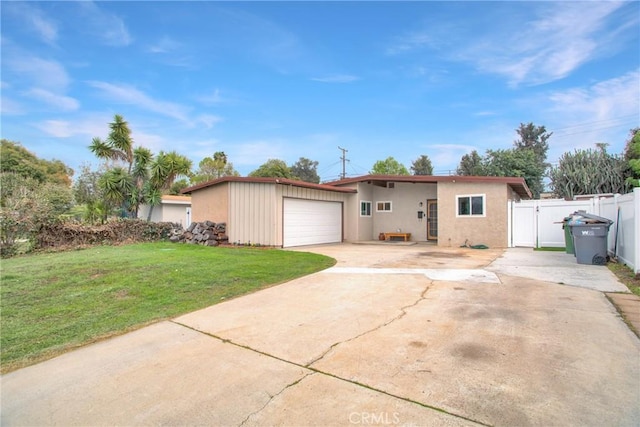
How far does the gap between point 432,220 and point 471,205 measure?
119 inches

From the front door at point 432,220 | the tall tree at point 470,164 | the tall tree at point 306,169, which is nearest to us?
the front door at point 432,220

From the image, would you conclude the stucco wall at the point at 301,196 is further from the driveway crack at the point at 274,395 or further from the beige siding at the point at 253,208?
the driveway crack at the point at 274,395

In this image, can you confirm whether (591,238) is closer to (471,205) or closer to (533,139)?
(471,205)

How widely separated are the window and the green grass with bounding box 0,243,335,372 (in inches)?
296

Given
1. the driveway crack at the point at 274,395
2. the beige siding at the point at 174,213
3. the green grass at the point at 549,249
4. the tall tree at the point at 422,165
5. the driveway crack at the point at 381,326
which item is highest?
the tall tree at the point at 422,165

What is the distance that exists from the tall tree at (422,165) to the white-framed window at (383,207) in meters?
31.9

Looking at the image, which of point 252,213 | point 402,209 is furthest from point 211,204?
point 402,209

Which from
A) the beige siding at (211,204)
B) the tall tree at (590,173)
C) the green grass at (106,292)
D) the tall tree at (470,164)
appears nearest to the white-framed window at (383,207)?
the beige siding at (211,204)

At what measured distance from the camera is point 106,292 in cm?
605

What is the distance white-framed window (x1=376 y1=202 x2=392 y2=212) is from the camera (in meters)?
18.0

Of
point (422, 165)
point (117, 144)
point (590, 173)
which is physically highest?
point (422, 165)

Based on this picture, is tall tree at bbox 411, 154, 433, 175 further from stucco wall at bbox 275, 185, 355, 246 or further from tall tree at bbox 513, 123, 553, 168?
stucco wall at bbox 275, 185, 355, 246

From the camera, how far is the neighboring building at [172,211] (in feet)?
75.4

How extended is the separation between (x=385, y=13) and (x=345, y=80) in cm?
525
